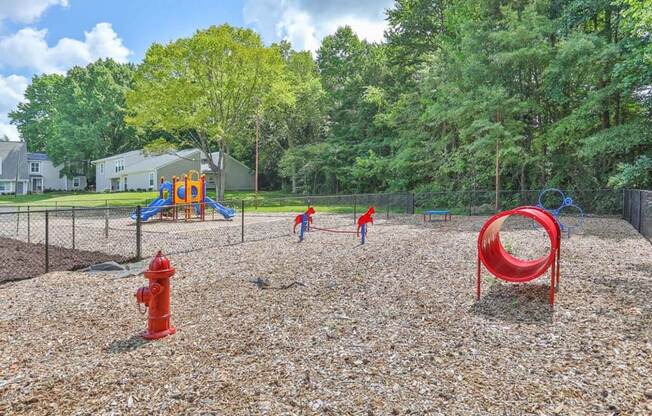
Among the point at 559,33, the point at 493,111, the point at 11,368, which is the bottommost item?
the point at 11,368

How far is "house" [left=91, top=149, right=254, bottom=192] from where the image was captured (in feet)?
130

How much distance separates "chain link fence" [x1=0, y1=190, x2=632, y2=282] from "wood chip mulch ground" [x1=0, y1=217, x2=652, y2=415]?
59.8 inches


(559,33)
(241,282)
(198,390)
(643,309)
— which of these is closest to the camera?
(198,390)

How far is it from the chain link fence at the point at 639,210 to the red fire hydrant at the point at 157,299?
10.00 m

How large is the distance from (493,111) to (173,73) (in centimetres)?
1728

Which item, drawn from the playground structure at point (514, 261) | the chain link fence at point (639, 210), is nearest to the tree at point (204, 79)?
the chain link fence at point (639, 210)

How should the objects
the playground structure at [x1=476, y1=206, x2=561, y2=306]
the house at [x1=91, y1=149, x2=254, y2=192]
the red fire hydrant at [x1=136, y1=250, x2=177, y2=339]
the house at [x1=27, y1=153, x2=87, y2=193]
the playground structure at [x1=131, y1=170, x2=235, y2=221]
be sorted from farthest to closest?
the house at [x1=27, y1=153, x2=87, y2=193] → the house at [x1=91, y1=149, x2=254, y2=192] → the playground structure at [x1=131, y1=170, x2=235, y2=221] → the playground structure at [x1=476, y1=206, x2=561, y2=306] → the red fire hydrant at [x1=136, y1=250, x2=177, y2=339]

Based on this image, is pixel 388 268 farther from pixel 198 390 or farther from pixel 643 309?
pixel 198 390

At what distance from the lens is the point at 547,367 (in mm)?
3150

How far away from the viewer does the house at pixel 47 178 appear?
48906 millimetres

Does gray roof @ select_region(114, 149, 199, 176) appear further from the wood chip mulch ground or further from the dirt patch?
the wood chip mulch ground

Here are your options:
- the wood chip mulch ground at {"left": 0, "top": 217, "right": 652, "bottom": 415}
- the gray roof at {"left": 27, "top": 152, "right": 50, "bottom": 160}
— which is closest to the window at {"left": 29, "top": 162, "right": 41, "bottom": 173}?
the gray roof at {"left": 27, "top": 152, "right": 50, "bottom": 160}

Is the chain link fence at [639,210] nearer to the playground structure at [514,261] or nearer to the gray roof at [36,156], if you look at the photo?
the playground structure at [514,261]

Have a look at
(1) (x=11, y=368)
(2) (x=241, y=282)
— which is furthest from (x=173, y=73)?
(1) (x=11, y=368)
